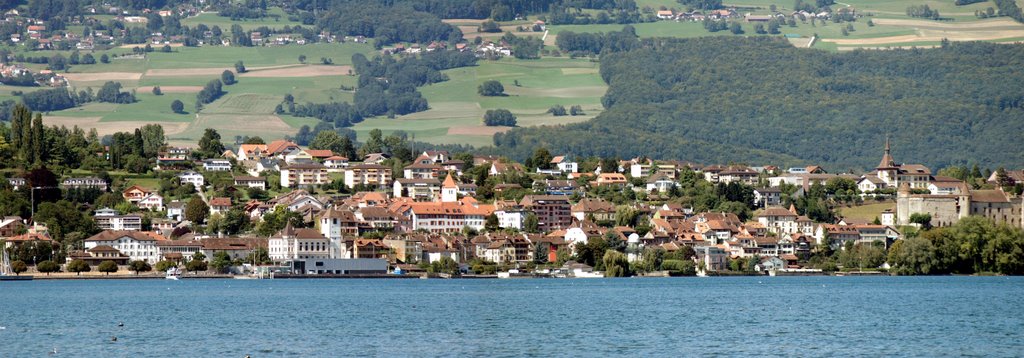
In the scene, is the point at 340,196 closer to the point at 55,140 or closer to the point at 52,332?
the point at 55,140

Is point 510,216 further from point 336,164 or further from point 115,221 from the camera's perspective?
point 336,164

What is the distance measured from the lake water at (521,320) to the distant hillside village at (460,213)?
17.9 meters

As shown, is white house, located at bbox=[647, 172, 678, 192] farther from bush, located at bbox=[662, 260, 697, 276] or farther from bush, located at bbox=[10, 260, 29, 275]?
bush, located at bbox=[10, 260, 29, 275]

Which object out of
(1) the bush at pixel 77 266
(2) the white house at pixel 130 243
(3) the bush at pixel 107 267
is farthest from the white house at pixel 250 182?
(1) the bush at pixel 77 266

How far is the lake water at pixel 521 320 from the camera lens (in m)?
42.4

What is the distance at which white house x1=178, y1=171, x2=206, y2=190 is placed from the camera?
123188 mm

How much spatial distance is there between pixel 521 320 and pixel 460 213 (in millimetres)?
60782

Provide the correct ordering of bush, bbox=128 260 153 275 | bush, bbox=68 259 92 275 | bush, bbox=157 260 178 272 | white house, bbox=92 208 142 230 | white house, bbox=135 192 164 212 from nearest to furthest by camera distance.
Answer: bush, bbox=68 259 92 275 → bush, bbox=157 260 178 272 → bush, bbox=128 260 153 275 → white house, bbox=92 208 142 230 → white house, bbox=135 192 164 212

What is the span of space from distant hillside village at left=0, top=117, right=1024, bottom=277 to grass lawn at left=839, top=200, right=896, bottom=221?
1005 millimetres

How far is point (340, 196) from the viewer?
407ft

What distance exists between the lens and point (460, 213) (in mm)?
113875

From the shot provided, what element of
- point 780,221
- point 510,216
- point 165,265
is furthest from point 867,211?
point 165,265

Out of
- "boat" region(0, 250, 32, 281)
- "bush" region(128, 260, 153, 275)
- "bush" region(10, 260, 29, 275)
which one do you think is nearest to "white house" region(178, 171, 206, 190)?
"bush" region(128, 260, 153, 275)

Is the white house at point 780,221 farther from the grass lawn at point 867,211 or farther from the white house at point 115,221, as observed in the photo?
the white house at point 115,221
